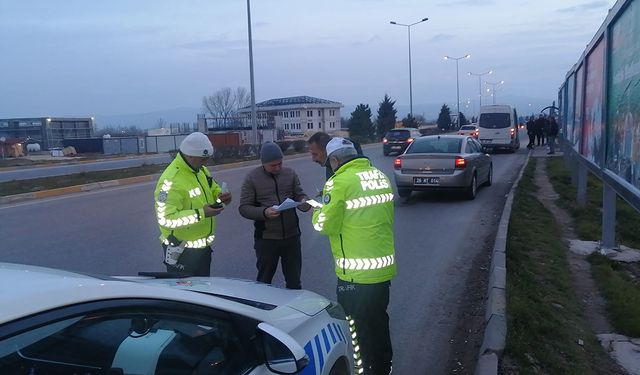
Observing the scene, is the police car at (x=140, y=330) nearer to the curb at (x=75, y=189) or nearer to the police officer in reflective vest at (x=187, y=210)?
the police officer in reflective vest at (x=187, y=210)

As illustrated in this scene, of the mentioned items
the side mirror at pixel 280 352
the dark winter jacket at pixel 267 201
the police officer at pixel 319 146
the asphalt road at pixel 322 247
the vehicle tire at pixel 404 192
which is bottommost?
the asphalt road at pixel 322 247

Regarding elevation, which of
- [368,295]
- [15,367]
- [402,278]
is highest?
[15,367]

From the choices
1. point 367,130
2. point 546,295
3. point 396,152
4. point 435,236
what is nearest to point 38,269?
point 546,295

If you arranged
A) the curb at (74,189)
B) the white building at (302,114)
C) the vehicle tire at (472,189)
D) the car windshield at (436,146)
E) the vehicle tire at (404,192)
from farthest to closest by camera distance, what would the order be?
1. the white building at (302,114)
2. the curb at (74,189)
3. the vehicle tire at (404,192)
4. the car windshield at (436,146)
5. the vehicle tire at (472,189)

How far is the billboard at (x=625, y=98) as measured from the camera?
5.09 meters

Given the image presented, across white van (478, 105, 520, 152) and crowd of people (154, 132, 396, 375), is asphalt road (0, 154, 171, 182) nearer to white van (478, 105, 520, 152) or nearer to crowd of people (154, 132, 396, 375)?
white van (478, 105, 520, 152)

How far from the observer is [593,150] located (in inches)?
328

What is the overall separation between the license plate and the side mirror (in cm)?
1085

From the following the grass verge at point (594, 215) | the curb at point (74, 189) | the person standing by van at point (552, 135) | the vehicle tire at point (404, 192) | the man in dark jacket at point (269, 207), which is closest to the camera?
the man in dark jacket at point (269, 207)

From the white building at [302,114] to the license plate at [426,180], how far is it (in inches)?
3131

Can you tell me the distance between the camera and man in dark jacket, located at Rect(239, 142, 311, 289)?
489 cm

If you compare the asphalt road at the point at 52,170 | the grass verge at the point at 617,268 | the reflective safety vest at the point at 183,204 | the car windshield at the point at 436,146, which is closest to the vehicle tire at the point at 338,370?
the reflective safety vest at the point at 183,204

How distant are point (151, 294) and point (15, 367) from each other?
531 mm

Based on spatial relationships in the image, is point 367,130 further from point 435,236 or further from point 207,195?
point 207,195
